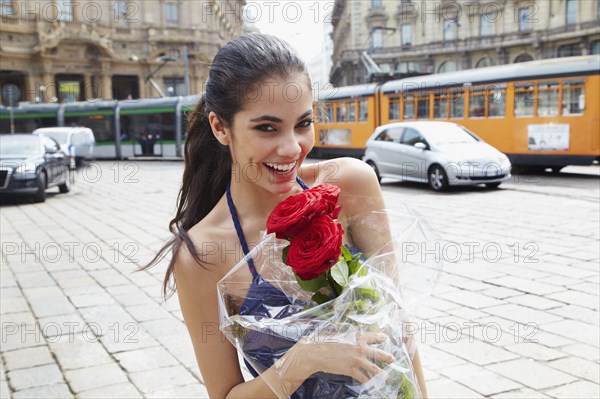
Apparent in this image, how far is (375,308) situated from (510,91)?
49.6 feet

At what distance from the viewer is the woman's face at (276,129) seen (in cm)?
A: 144

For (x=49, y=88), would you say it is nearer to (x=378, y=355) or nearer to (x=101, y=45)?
(x=101, y=45)

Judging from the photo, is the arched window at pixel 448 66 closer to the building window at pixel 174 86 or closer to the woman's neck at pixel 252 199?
the building window at pixel 174 86

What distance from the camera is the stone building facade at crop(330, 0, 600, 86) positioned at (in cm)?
4569

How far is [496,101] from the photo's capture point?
51.1 ft

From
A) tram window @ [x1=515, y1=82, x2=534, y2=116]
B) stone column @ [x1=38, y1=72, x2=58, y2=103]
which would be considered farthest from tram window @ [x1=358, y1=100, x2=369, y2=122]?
stone column @ [x1=38, y1=72, x2=58, y2=103]

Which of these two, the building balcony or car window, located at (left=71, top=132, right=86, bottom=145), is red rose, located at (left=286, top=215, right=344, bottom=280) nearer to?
car window, located at (left=71, top=132, right=86, bottom=145)

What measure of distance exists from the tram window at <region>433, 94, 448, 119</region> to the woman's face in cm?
1609

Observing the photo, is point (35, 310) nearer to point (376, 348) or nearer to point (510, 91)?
point (376, 348)

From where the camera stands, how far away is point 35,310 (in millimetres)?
4672

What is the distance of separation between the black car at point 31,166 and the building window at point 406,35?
153 feet

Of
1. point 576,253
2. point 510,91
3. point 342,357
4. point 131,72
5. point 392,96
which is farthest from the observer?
point 131,72

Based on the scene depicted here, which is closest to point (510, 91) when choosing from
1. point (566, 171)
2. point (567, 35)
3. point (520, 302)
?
point (566, 171)

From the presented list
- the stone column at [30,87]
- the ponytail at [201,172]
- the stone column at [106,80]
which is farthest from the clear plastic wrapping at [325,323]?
the stone column at [106,80]
